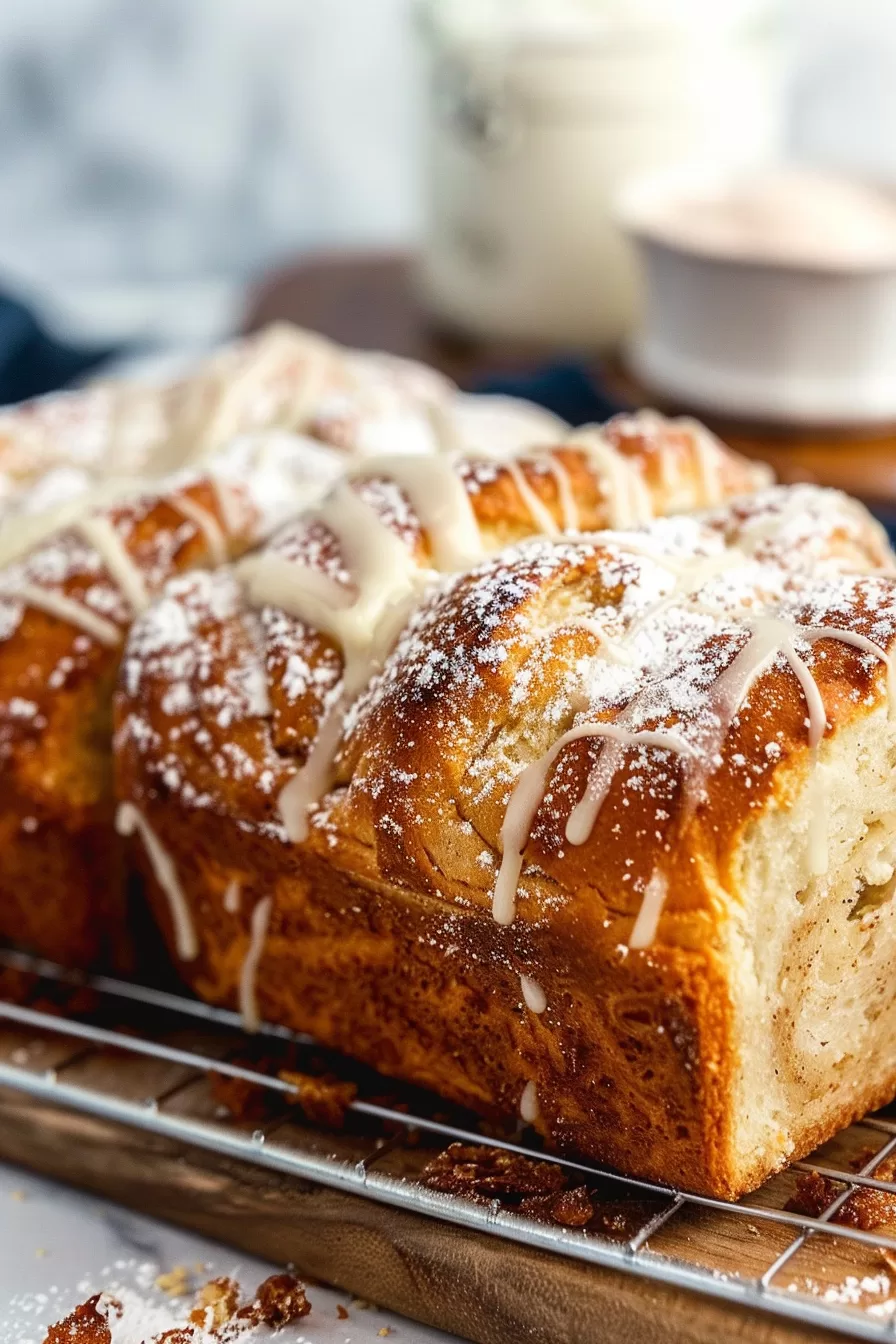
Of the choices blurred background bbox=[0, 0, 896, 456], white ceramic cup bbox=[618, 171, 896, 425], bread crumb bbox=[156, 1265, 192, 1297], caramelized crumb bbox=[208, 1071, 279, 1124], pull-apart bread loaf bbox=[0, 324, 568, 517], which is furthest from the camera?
blurred background bbox=[0, 0, 896, 456]

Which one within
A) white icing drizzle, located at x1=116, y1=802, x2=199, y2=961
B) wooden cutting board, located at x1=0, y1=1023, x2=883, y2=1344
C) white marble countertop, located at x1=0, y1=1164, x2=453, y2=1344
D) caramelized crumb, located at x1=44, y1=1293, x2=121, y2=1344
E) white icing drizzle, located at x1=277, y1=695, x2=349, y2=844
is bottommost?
white marble countertop, located at x1=0, y1=1164, x2=453, y2=1344

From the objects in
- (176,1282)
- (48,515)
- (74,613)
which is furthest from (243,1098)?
(48,515)

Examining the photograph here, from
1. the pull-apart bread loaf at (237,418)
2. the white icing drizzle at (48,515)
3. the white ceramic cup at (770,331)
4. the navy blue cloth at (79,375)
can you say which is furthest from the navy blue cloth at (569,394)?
the white icing drizzle at (48,515)

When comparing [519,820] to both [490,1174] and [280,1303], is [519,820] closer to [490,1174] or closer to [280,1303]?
[490,1174]

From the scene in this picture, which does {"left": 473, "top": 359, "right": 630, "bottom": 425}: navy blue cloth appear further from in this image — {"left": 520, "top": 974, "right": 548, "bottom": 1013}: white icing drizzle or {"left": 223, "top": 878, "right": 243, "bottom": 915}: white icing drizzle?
{"left": 520, "top": 974, "right": 548, "bottom": 1013}: white icing drizzle

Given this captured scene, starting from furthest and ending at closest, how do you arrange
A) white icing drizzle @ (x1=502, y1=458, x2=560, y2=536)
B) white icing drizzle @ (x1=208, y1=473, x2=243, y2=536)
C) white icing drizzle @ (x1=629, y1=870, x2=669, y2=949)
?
white icing drizzle @ (x1=208, y1=473, x2=243, y2=536), white icing drizzle @ (x1=502, y1=458, x2=560, y2=536), white icing drizzle @ (x1=629, y1=870, x2=669, y2=949)

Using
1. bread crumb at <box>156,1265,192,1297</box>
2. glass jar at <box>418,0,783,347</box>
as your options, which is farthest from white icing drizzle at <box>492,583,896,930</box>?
glass jar at <box>418,0,783,347</box>

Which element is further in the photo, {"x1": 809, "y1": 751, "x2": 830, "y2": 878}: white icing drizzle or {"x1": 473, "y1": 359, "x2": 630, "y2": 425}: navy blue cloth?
{"x1": 473, "y1": 359, "x2": 630, "y2": 425}: navy blue cloth

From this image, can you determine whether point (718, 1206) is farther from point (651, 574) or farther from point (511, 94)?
point (511, 94)
